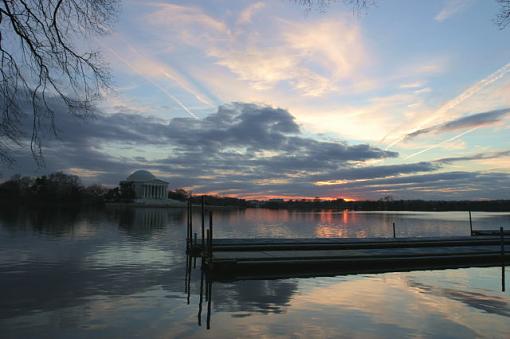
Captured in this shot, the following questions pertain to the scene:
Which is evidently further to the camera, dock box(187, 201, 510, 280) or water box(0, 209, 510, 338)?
dock box(187, 201, 510, 280)

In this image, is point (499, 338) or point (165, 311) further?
point (165, 311)

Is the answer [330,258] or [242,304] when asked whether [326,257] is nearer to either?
[330,258]

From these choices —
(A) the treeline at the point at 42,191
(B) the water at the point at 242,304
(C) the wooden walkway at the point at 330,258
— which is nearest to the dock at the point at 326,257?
(C) the wooden walkway at the point at 330,258

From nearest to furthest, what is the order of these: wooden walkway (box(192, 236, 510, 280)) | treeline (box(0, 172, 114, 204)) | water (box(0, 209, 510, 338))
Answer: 1. water (box(0, 209, 510, 338))
2. wooden walkway (box(192, 236, 510, 280))
3. treeline (box(0, 172, 114, 204))

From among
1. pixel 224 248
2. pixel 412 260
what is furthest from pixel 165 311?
pixel 412 260

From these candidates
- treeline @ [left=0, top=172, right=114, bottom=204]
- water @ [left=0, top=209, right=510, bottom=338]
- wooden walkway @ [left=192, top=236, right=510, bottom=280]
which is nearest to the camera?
water @ [left=0, top=209, right=510, bottom=338]

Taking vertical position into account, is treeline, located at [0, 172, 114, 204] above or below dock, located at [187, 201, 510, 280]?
above

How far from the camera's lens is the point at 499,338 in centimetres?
1057

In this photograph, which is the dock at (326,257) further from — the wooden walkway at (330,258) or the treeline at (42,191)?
the treeline at (42,191)

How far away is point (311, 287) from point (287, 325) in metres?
6.14

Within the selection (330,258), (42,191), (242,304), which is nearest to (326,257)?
(330,258)

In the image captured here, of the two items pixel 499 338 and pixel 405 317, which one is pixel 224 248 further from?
pixel 499 338

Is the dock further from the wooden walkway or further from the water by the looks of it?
the water

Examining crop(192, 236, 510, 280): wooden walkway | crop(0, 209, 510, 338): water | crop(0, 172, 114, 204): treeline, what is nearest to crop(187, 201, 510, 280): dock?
crop(192, 236, 510, 280): wooden walkway
